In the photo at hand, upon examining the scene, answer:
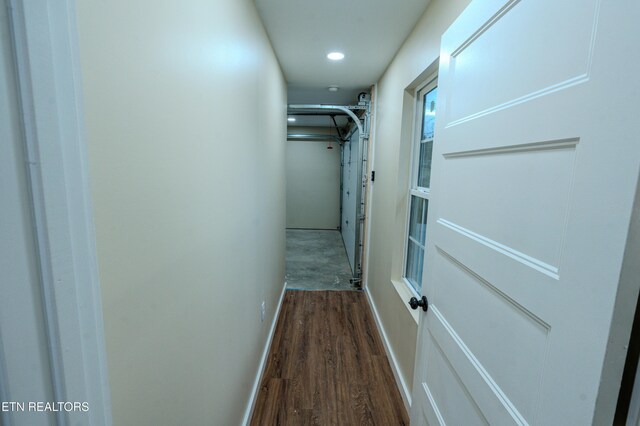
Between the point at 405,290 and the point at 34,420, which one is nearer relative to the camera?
the point at 34,420

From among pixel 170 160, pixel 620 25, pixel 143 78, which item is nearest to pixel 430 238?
pixel 620 25

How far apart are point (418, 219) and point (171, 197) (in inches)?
67.7

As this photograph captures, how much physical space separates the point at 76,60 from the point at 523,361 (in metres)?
1.00

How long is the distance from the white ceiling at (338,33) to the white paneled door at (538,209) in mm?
943

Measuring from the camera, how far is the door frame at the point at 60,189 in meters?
0.32

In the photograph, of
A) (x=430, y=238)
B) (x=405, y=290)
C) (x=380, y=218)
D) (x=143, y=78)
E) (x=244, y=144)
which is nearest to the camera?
(x=143, y=78)

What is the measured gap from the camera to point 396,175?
2.26 meters

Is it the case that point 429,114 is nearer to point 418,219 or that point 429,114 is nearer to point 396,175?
point 396,175

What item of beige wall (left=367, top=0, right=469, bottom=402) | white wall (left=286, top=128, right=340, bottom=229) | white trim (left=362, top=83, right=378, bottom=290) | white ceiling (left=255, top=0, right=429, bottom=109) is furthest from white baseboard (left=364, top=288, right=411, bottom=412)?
white wall (left=286, top=128, right=340, bottom=229)

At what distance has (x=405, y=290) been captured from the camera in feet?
7.01

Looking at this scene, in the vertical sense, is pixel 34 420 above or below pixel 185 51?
below

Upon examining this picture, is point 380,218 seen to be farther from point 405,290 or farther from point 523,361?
point 523,361

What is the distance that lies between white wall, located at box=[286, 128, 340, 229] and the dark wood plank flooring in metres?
4.06

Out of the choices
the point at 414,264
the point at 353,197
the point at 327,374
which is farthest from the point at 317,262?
the point at 414,264
